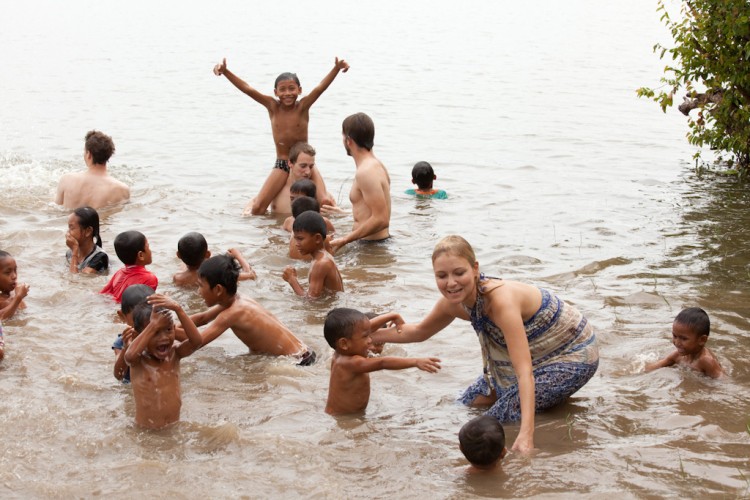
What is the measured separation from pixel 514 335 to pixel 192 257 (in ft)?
11.6

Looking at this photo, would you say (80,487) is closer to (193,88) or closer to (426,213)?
(426,213)

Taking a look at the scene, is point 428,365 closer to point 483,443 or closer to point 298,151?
point 483,443

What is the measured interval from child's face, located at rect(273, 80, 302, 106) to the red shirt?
340 cm

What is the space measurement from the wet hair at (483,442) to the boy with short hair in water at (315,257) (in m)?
3.01

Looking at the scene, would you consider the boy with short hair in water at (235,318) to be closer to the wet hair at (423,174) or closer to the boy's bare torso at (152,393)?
the boy's bare torso at (152,393)

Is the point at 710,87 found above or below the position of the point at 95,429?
above

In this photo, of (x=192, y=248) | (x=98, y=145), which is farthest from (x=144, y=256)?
(x=98, y=145)

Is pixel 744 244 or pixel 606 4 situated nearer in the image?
pixel 744 244

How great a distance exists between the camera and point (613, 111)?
18.3 metres

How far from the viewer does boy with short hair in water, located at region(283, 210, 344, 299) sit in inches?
292

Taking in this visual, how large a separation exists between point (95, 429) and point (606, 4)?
3693cm

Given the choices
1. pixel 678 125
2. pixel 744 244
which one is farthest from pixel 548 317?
pixel 678 125

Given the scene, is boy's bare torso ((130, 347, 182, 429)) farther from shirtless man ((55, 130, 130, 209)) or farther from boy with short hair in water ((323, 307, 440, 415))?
shirtless man ((55, 130, 130, 209))

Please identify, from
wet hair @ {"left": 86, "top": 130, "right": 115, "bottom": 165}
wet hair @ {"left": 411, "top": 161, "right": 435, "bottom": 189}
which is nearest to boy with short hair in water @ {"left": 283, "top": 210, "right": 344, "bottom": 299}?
wet hair @ {"left": 86, "top": 130, "right": 115, "bottom": 165}
